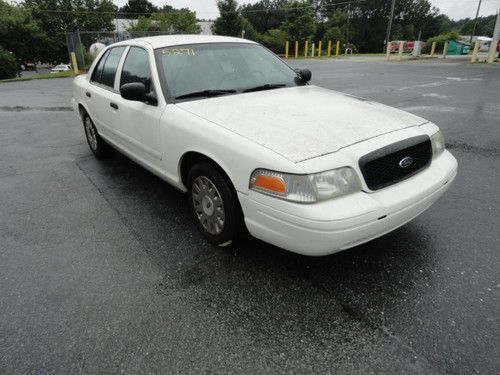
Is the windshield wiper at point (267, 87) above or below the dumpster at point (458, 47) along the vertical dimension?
above

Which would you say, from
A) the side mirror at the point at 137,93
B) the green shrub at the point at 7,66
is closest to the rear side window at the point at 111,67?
the side mirror at the point at 137,93

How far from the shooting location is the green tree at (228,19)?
37094 millimetres

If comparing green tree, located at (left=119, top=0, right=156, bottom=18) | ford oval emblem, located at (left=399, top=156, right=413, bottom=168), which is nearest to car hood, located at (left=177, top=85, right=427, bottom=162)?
ford oval emblem, located at (left=399, top=156, right=413, bottom=168)

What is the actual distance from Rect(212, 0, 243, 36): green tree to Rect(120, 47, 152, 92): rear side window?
36.8m

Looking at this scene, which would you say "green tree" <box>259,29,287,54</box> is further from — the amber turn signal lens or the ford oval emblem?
the amber turn signal lens

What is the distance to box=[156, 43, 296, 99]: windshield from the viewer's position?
11.0ft

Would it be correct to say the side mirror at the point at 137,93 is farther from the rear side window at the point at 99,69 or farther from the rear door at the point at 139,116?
the rear side window at the point at 99,69

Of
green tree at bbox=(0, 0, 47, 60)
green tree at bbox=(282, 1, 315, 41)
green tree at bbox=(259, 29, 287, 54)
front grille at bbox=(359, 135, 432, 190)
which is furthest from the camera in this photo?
green tree at bbox=(0, 0, 47, 60)

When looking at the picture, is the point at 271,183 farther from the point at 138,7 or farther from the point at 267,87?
the point at 138,7

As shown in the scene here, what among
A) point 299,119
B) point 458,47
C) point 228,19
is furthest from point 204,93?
point 458,47

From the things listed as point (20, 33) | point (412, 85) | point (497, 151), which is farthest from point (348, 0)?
point (497, 151)

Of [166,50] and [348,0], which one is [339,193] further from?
[348,0]

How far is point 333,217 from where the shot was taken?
2170 mm

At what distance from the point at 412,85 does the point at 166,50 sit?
10.6 metres
